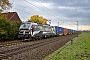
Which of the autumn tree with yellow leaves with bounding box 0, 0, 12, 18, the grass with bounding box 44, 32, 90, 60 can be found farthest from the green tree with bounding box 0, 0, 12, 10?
the grass with bounding box 44, 32, 90, 60

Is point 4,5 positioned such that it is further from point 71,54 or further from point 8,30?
point 71,54

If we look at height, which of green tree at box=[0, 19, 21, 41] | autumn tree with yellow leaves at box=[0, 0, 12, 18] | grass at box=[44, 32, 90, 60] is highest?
autumn tree with yellow leaves at box=[0, 0, 12, 18]

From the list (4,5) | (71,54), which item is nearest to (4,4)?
(4,5)

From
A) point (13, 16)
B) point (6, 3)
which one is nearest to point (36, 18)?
point (13, 16)

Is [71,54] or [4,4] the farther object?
[4,4]

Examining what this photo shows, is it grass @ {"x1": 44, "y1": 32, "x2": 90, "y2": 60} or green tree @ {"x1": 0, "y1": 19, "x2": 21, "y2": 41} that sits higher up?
green tree @ {"x1": 0, "y1": 19, "x2": 21, "y2": 41}

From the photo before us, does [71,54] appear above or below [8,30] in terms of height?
below

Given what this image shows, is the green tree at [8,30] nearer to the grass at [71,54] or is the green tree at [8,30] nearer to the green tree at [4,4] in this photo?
the green tree at [4,4]

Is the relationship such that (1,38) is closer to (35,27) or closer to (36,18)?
(35,27)

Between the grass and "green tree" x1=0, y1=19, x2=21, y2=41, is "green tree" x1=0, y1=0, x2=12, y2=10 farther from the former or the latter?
the grass

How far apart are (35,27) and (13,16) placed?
131ft

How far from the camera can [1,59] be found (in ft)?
37.5

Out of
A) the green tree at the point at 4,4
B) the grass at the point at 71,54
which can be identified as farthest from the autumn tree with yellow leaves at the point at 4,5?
the grass at the point at 71,54

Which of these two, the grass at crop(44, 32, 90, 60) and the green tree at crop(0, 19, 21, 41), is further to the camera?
the green tree at crop(0, 19, 21, 41)
